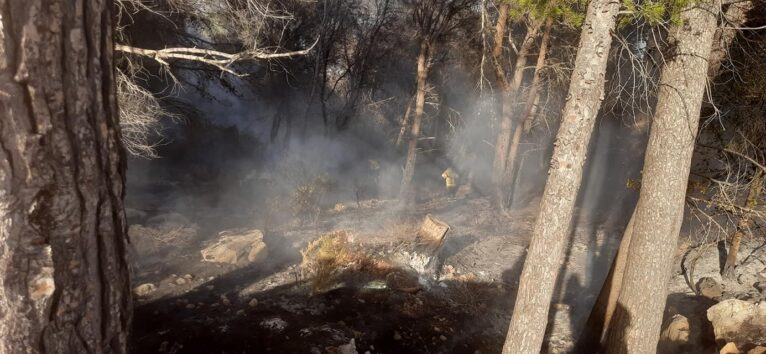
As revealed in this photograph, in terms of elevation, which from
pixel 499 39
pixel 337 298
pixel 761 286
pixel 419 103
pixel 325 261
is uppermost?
pixel 499 39

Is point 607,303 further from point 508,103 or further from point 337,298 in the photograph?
point 508,103

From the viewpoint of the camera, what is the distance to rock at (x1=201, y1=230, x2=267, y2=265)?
27.8ft

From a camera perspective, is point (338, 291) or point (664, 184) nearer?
point (664, 184)

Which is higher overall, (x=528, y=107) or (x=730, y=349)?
(x=528, y=107)

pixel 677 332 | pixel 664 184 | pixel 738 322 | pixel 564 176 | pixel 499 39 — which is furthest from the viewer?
pixel 499 39

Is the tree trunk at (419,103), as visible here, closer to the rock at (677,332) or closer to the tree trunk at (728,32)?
the tree trunk at (728,32)

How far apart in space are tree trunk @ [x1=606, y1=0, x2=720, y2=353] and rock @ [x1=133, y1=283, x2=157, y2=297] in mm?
7350

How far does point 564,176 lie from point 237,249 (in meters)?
6.95

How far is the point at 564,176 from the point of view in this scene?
13.7 feet

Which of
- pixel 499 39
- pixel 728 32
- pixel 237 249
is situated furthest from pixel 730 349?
pixel 499 39

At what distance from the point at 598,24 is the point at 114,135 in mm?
4211

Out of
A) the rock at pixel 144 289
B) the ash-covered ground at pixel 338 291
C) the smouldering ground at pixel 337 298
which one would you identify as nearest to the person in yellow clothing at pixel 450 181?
the ash-covered ground at pixel 338 291

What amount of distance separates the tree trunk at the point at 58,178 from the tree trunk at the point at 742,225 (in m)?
8.11

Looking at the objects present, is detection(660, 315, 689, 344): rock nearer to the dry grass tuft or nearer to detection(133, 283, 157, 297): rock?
the dry grass tuft
